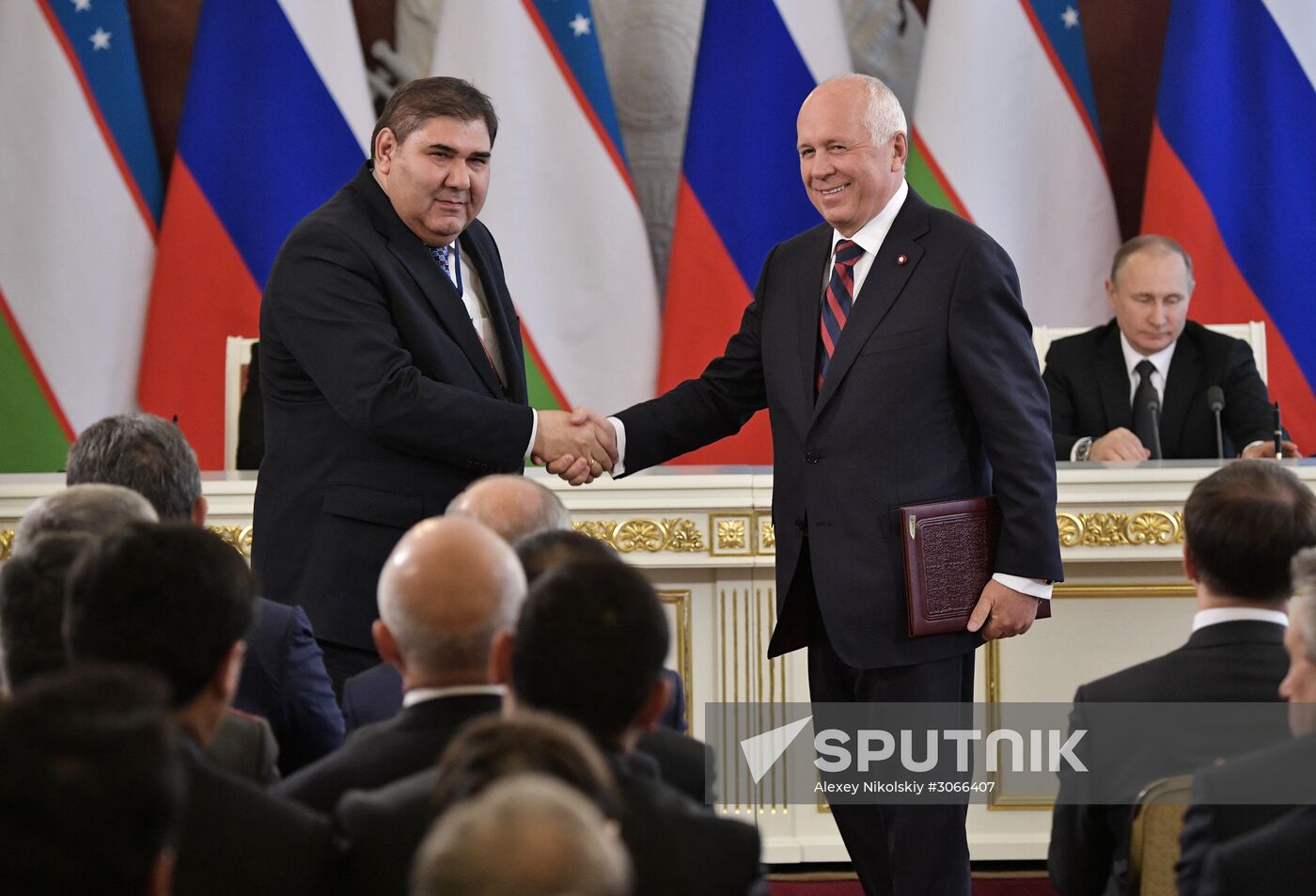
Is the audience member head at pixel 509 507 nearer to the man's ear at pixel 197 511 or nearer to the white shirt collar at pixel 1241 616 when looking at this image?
the man's ear at pixel 197 511

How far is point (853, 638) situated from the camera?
3.09m

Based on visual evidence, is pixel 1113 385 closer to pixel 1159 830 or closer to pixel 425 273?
pixel 425 273

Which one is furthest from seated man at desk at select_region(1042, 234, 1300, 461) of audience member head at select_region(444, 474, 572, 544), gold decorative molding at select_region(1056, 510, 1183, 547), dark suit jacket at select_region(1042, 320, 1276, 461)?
audience member head at select_region(444, 474, 572, 544)

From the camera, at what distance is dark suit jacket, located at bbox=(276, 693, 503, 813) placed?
6.01ft

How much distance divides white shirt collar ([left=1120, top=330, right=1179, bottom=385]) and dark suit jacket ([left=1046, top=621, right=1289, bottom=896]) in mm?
3160

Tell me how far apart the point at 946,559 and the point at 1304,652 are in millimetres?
1185

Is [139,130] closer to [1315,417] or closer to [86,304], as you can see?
[86,304]

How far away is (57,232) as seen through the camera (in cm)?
623

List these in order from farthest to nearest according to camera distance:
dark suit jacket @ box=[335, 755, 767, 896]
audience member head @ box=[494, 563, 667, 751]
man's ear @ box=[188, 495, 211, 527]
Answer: man's ear @ box=[188, 495, 211, 527], audience member head @ box=[494, 563, 667, 751], dark suit jacket @ box=[335, 755, 767, 896]

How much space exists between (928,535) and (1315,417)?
148 inches

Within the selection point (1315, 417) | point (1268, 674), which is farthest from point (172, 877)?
point (1315, 417)

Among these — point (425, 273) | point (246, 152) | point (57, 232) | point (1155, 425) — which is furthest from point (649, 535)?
point (57, 232)

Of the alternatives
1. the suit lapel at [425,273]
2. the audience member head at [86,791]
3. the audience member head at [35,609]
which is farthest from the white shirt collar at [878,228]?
the audience member head at [86,791]

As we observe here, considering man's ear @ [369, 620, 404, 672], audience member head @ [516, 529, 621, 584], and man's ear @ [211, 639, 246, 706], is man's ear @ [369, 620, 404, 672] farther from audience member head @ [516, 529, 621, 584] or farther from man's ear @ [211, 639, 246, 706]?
audience member head @ [516, 529, 621, 584]
